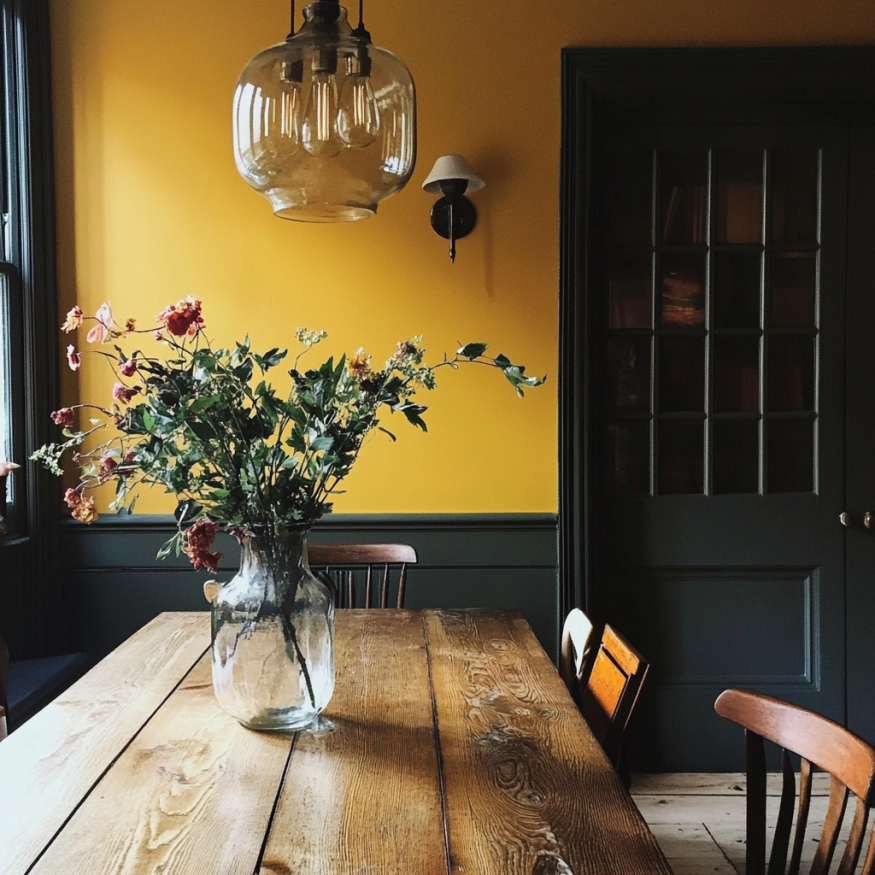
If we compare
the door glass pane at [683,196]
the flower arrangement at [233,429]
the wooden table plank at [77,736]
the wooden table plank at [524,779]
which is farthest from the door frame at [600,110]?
the flower arrangement at [233,429]

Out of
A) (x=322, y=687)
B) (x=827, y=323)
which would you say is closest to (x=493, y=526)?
(x=827, y=323)

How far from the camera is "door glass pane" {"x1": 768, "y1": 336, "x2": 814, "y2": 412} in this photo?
10.4 ft

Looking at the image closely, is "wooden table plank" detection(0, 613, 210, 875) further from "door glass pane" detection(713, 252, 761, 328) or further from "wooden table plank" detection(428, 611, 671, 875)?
"door glass pane" detection(713, 252, 761, 328)

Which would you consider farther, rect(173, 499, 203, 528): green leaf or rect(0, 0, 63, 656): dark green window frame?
rect(0, 0, 63, 656): dark green window frame

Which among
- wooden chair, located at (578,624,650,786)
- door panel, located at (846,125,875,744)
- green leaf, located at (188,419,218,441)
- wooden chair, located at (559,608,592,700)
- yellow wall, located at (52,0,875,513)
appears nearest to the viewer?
green leaf, located at (188,419,218,441)

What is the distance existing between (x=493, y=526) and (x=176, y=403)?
181 centimetres

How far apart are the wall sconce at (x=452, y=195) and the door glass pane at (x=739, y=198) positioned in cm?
89

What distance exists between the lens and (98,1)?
2990 mm

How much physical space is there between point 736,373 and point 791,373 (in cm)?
20

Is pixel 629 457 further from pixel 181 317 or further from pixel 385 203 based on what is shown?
pixel 181 317

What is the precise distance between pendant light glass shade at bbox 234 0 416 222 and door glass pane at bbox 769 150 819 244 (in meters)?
2.18

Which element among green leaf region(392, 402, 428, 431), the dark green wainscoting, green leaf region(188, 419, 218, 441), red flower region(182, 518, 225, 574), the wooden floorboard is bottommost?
the wooden floorboard

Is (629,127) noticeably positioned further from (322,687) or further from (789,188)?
(322,687)

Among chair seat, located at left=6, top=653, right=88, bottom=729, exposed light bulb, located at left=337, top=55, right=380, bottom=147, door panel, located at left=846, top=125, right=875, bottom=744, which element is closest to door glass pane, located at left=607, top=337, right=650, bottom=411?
door panel, located at left=846, top=125, right=875, bottom=744
